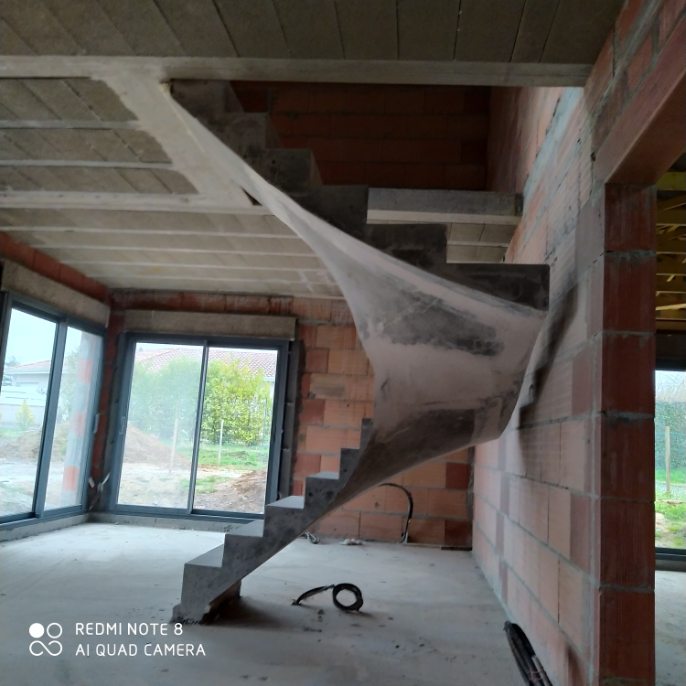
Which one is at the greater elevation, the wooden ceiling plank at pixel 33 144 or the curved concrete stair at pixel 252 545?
the wooden ceiling plank at pixel 33 144

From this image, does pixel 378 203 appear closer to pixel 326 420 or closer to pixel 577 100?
pixel 577 100

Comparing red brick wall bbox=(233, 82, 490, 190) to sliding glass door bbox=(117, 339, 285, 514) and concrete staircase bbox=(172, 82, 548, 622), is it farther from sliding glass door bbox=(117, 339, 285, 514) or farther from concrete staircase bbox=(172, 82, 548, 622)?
sliding glass door bbox=(117, 339, 285, 514)

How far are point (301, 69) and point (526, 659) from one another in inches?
104

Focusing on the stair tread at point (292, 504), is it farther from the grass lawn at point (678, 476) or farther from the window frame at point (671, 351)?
the window frame at point (671, 351)

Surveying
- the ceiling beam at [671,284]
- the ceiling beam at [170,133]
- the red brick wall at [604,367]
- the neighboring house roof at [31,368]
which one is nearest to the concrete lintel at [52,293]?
the neighboring house roof at [31,368]

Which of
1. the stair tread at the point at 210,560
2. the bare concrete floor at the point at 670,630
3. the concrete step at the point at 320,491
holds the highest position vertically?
the concrete step at the point at 320,491

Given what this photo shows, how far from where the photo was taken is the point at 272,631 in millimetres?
3193

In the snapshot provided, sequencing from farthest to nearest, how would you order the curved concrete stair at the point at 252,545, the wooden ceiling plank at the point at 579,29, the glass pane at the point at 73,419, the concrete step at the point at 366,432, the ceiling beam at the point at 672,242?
1. the glass pane at the point at 73,419
2. the ceiling beam at the point at 672,242
3. the curved concrete stair at the point at 252,545
4. the concrete step at the point at 366,432
5. the wooden ceiling plank at the point at 579,29

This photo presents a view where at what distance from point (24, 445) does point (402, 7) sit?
4.80m

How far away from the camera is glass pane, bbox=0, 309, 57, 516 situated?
16.9ft

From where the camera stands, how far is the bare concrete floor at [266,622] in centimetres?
264

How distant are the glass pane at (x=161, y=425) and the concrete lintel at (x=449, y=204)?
134 inches

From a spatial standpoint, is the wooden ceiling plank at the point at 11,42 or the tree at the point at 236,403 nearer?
the wooden ceiling plank at the point at 11,42

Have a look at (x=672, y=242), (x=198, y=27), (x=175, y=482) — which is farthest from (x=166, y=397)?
(x=672, y=242)
